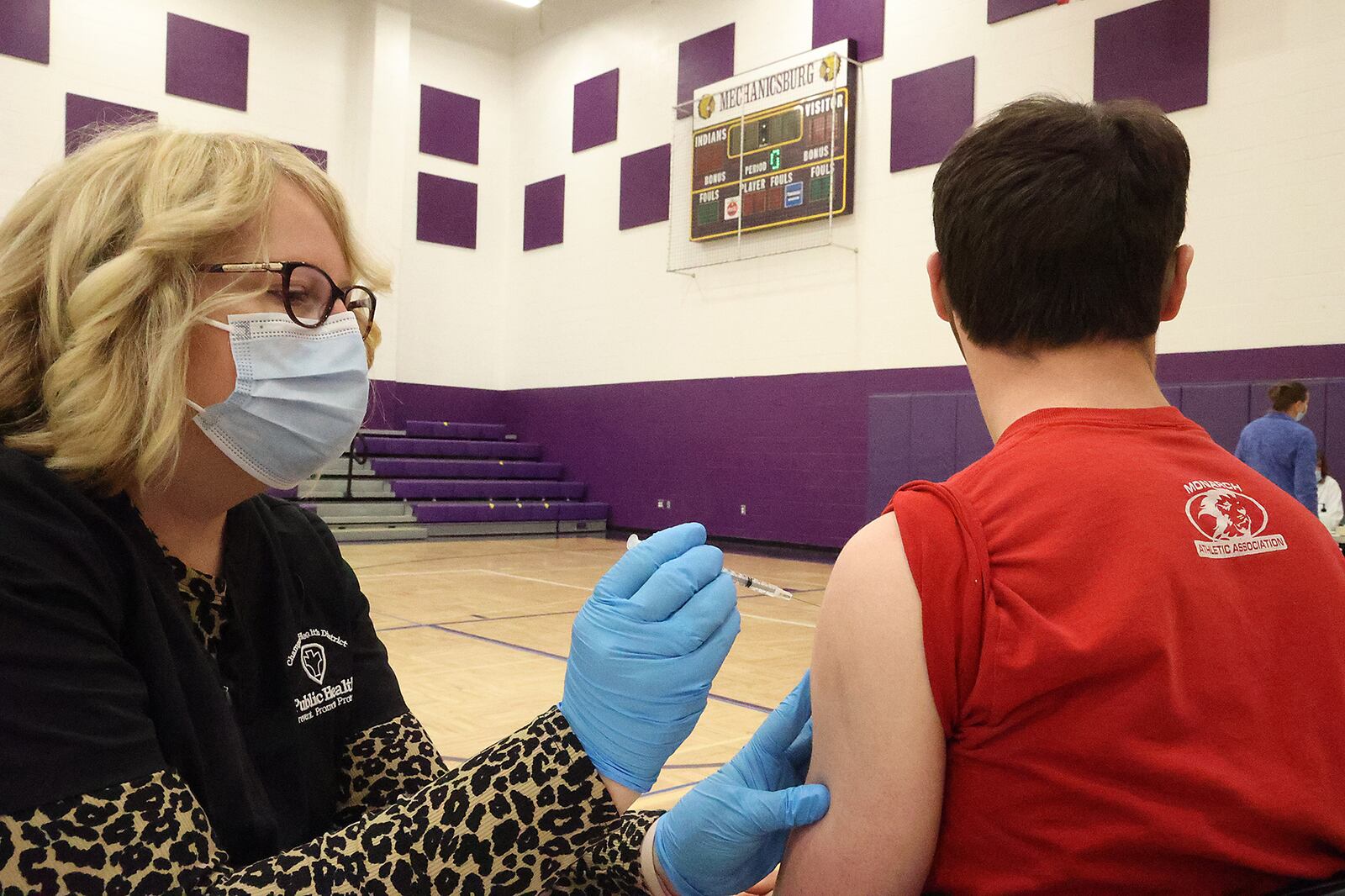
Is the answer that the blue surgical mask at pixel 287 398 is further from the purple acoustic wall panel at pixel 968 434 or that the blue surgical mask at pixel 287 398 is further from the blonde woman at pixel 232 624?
the purple acoustic wall panel at pixel 968 434

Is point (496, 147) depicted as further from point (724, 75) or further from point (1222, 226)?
point (1222, 226)

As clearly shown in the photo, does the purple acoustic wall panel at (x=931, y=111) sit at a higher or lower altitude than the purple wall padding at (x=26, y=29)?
lower

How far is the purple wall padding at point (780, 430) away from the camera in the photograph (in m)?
5.38

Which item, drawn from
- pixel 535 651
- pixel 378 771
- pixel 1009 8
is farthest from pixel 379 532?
pixel 378 771

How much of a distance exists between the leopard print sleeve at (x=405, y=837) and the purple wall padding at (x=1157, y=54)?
18.5 ft

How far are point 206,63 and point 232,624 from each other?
8706 millimetres

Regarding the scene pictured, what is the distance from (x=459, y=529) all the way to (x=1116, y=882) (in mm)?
7897

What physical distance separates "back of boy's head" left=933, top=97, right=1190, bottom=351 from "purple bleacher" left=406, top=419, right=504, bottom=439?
875 cm

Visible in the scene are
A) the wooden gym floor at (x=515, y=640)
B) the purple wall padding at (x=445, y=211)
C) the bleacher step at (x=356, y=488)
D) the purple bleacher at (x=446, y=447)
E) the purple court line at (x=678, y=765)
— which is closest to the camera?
the purple court line at (x=678, y=765)

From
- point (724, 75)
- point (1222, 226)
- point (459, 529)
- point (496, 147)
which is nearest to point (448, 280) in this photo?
point (496, 147)

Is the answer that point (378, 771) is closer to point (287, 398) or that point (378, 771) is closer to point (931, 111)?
point (287, 398)

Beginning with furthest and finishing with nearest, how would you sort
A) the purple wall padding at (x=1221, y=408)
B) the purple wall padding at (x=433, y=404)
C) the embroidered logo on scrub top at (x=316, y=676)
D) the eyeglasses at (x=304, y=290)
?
the purple wall padding at (x=433, y=404), the purple wall padding at (x=1221, y=408), the embroidered logo on scrub top at (x=316, y=676), the eyeglasses at (x=304, y=290)

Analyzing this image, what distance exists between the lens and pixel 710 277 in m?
7.95

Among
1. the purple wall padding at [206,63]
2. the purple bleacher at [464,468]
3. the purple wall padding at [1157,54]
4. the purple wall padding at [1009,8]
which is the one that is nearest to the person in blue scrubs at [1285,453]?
the purple wall padding at [1157,54]
